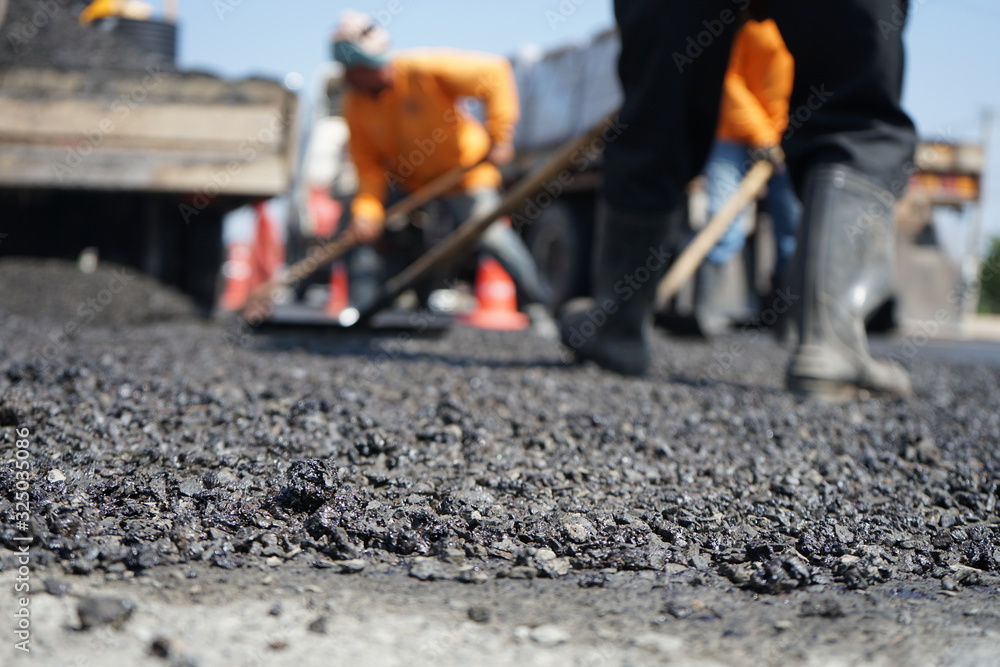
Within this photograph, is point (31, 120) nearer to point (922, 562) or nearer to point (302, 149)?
point (922, 562)

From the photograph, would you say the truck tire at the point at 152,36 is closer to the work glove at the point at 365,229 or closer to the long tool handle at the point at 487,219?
the work glove at the point at 365,229

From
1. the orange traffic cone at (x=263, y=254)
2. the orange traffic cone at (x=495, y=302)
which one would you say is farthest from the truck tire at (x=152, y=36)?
the orange traffic cone at (x=263, y=254)

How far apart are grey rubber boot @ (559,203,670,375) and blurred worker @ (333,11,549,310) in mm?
2066

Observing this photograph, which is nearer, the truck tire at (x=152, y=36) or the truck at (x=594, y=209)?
the truck tire at (x=152, y=36)

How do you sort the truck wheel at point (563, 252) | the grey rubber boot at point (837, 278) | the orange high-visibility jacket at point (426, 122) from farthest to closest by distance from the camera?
the truck wheel at point (563, 252) → the orange high-visibility jacket at point (426, 122) → the grey rubber boot at point (837, 278)

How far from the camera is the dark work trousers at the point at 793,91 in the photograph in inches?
97.1

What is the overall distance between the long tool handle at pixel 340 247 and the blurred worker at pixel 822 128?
8.43 feet

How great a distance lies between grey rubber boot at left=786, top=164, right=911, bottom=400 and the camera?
2.61 metres

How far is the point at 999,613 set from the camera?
1.19 m

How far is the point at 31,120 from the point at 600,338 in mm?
3209

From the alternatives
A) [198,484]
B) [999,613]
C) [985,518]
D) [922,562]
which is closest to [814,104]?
[985,518]

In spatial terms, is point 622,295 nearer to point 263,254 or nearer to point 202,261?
point 202,261

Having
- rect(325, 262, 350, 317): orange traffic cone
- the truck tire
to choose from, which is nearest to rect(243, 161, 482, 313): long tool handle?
the truck tire

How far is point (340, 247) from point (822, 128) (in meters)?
3.22
